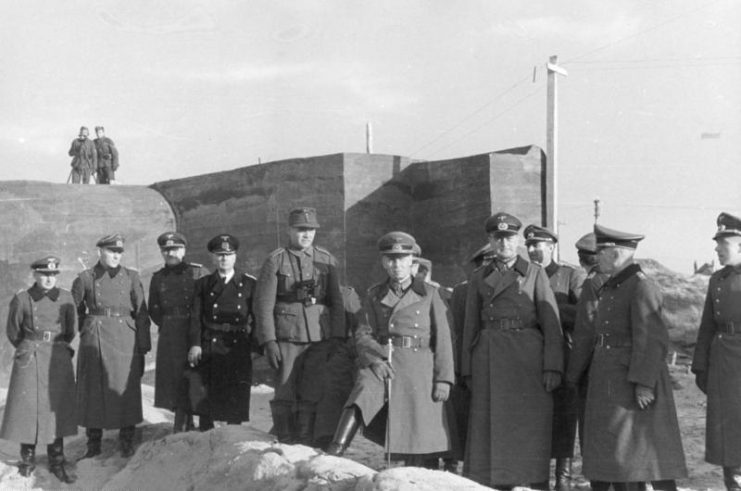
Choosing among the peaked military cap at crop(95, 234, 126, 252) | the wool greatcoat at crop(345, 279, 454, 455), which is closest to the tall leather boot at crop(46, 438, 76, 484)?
the peaked military cap at crop(95, 234, 126, 252)

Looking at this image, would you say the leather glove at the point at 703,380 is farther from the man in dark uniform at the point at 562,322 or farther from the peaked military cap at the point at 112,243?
the peaked military cap at the point at 112,243

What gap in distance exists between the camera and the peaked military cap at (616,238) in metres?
5.33

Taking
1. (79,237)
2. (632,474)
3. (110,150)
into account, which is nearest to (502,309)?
(632,474)

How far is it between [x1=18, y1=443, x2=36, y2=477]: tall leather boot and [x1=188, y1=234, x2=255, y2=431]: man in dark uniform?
1265mm

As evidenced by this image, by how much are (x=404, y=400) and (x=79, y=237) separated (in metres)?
7.58

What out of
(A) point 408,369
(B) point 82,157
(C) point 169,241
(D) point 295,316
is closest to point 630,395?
(A) point 408,369

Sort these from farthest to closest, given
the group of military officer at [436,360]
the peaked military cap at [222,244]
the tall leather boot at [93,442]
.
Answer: the tall leather boot at [93,442], the peaked military cap at [222,244], the group of military officer at [436,360]

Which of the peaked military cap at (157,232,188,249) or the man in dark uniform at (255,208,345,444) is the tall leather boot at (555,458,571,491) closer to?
the man in dark uniform at (255,208,345,444)

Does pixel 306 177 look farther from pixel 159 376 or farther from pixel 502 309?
pixel 502 309

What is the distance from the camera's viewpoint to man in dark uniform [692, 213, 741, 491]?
5.58 metres

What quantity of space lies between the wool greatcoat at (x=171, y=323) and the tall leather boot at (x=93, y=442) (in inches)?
19.9

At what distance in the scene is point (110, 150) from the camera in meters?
14.7

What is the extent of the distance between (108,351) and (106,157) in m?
8.20

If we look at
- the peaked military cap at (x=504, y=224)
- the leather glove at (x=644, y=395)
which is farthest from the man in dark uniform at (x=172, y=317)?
the leather glove at (x=644, y=395)
